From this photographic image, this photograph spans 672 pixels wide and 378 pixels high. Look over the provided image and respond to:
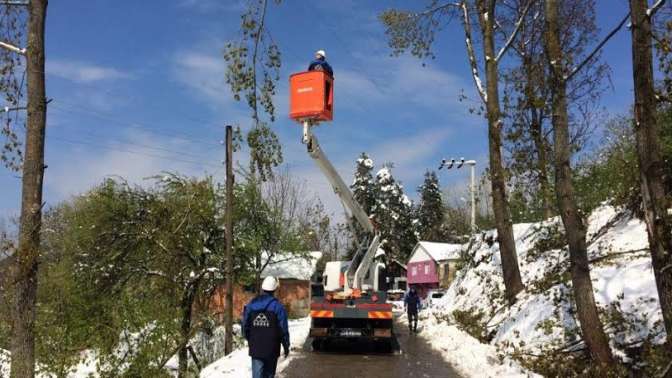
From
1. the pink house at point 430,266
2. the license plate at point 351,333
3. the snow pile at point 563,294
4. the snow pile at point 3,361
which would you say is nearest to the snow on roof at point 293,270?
the snow pile at point 563,294

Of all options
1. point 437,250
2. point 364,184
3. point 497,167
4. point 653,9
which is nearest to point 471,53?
point 497,167

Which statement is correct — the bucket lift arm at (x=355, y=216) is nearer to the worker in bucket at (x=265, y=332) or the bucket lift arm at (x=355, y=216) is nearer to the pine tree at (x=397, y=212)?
the worker in bucket at (x=265, y=332)

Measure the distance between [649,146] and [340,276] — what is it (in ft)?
33.5

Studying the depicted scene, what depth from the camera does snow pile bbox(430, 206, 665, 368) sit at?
1027 cm

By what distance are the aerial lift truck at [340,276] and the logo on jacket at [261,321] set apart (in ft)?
18.1

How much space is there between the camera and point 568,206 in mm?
9852

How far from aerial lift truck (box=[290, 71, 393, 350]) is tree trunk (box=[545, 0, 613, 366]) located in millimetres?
4453

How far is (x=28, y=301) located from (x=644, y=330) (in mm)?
9683

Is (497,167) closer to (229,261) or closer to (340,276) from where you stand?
(340,276)

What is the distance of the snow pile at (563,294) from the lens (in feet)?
33.7

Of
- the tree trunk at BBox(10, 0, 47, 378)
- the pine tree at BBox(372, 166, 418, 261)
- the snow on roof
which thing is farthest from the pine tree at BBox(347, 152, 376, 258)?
the tree trunk at BBox(10, 0, 47, 378)

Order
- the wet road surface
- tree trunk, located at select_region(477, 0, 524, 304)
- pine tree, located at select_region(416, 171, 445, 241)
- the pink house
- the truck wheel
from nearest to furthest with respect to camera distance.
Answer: the wet road surface → the truck wheel → tree trunk, located at select_region(477, 0, 524, 304) → the pink house → pine tree, located at select_region(416, 171, 445, 241)

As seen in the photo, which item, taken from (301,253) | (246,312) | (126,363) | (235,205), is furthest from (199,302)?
(246,312)

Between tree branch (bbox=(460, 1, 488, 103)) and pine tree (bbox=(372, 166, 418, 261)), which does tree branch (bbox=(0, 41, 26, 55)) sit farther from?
pine tree (bbox=(372, 166, 418, 261))
